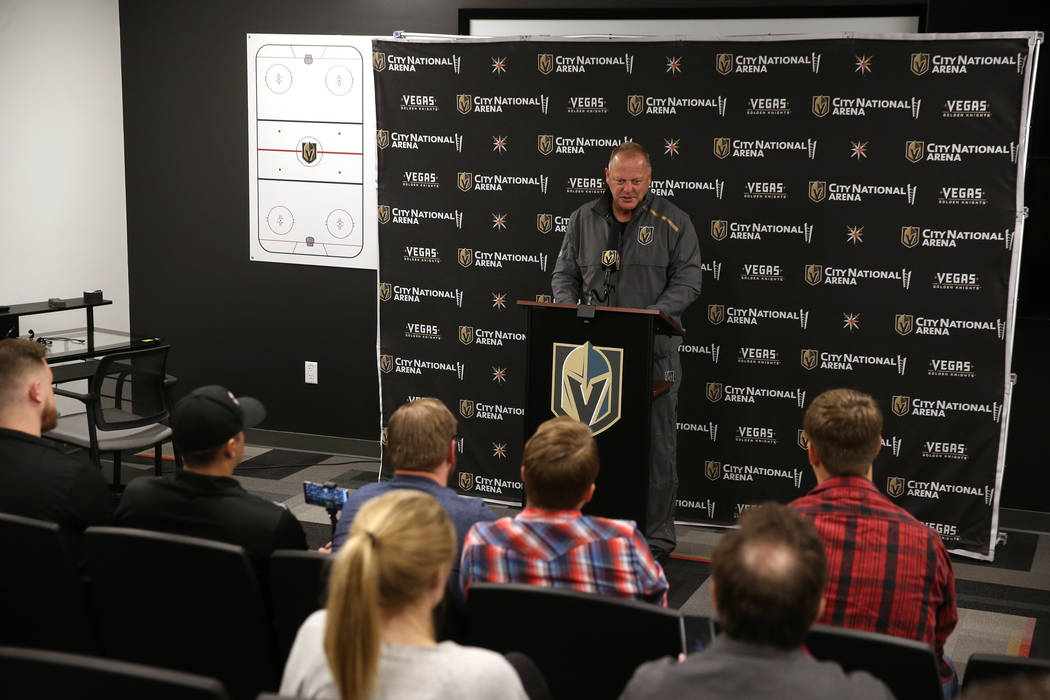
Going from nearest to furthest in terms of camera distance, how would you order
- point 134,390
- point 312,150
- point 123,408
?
point 134,390
point 123,408
point 312,150

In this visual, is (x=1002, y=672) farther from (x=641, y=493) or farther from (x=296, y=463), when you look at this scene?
(x=296, y=463)

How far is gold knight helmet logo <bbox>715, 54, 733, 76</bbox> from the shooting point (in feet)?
16.6

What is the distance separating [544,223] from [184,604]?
3.45m

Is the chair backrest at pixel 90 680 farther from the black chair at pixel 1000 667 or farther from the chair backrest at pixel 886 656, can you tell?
the black chair at pixel 1000 667

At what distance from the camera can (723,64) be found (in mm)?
5078

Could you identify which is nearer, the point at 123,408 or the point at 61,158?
the point at 123,408

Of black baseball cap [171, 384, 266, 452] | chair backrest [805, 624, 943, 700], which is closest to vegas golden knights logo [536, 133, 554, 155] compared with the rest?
black baseball cap [171, 384, 266, 452]

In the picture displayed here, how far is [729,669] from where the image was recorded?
61.9 inches

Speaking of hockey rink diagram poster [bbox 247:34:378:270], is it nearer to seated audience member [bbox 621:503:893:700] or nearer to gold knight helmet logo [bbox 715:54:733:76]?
gold knight helmet logo [bbox 715:54:733:76]

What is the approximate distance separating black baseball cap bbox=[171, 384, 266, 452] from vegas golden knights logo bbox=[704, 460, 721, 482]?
10.2 feet

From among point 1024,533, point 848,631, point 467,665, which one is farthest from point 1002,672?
point 1024,533

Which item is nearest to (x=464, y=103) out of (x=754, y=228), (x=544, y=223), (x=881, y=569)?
(x=544, y=223)

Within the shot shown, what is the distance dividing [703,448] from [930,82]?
2.09m

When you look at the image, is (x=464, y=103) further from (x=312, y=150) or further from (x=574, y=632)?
(x=574, y=632)
